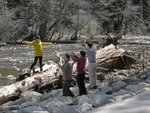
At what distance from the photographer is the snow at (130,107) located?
27.2 ft

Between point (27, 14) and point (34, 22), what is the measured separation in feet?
4.64

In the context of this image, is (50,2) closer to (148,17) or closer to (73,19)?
(73,19)

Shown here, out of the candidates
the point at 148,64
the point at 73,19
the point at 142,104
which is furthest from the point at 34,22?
the point at 142,104

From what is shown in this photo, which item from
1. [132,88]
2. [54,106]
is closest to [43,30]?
[132,88]

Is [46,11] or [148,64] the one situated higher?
[46,11]

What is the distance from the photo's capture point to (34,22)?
53562 millimetres

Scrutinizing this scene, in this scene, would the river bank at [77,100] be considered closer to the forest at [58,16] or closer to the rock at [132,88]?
the rock at [132,88]

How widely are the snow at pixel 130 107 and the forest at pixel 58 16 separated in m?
38.5

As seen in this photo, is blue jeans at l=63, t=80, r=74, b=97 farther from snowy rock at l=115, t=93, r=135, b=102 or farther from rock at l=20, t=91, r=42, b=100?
snowy rock at l=115, t=93, r=135, b=102

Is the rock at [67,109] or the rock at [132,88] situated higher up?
the rock at [132,88]

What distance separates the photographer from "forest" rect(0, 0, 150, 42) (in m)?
49.9

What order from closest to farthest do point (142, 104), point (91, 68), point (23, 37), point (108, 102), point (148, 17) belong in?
point (142, 104) → point (108, 102) → point (91, 68) → point (23, 37) → point (148, 17)

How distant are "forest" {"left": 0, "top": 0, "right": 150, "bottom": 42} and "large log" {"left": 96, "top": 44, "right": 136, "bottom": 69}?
97.1ft

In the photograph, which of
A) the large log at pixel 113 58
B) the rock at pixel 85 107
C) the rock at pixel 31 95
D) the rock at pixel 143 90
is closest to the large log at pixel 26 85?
the rock at pixel 31 95
